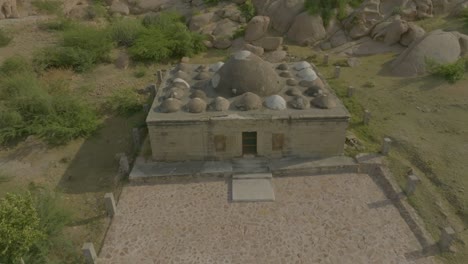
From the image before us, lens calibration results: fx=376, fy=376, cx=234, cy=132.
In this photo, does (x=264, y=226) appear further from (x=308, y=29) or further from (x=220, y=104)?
(x=308, y=29)

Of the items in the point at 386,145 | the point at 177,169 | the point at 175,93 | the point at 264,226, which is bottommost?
the point at 264,226

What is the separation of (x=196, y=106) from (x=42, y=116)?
8.24 metres

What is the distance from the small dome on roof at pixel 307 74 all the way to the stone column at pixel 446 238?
843 centimetres

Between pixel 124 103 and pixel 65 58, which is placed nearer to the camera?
pixel 124 103

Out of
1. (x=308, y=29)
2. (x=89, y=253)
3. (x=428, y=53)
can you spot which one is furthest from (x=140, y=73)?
(x=428, y=53)

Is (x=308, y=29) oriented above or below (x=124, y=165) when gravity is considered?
above

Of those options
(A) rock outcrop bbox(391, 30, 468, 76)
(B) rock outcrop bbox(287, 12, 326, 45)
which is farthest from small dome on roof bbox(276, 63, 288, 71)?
(B) rock outcrop bbox(287, 12, 326, 45)

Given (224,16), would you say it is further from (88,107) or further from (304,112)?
(304,112)

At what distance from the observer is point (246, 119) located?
581 inches

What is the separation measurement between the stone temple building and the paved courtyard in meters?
1.42

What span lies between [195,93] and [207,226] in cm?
597

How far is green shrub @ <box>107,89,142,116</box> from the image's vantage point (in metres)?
20.2

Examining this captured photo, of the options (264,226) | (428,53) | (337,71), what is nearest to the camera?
(264,226)

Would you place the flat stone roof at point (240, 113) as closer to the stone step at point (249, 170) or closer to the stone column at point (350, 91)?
the stone step at point (249, 170)
